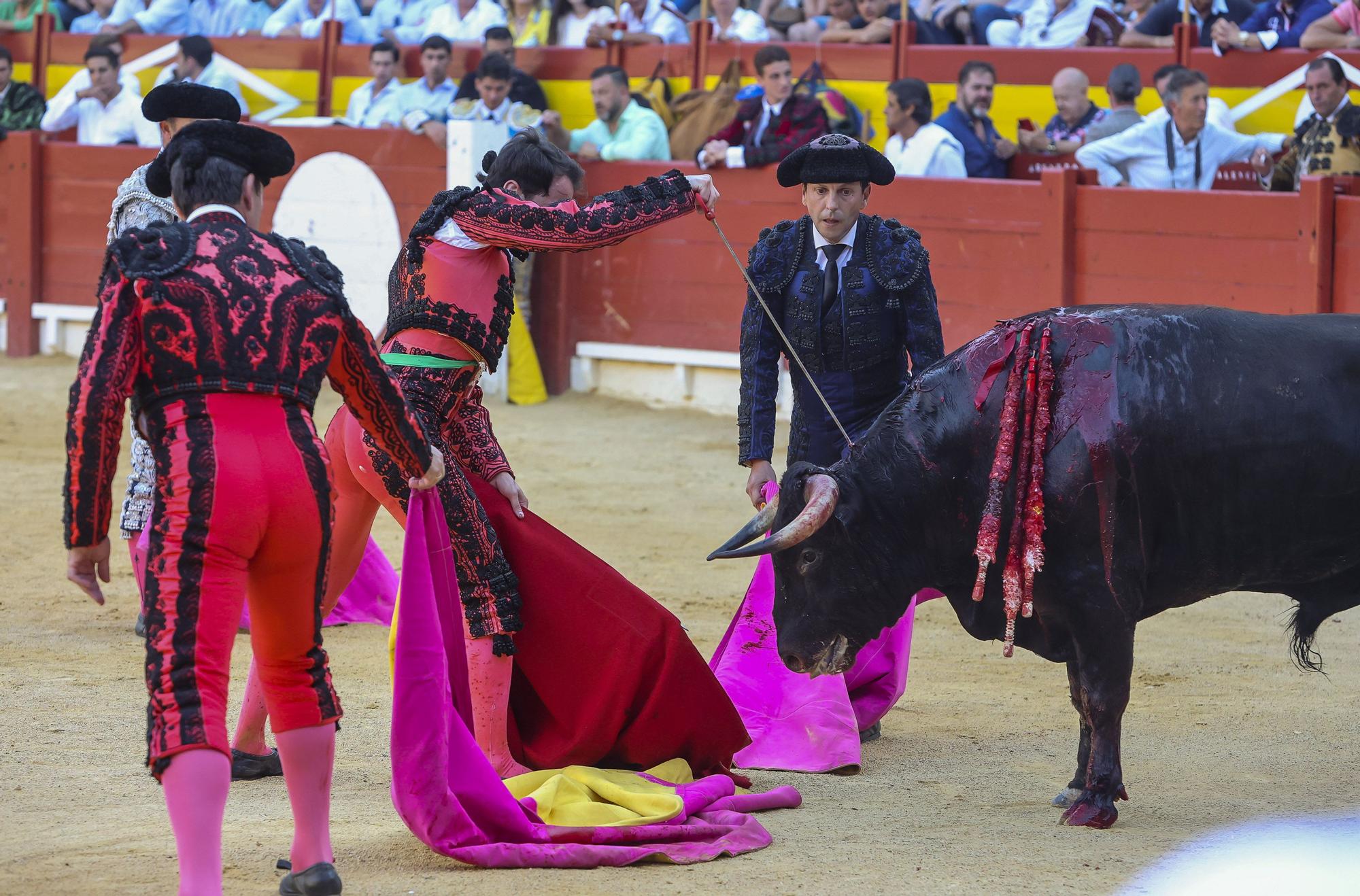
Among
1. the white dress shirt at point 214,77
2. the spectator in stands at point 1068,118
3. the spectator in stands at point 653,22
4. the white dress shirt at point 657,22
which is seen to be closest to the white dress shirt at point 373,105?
the white dress shirt at point 214,77

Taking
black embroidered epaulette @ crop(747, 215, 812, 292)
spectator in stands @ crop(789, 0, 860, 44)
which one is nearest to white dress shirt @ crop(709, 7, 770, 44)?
spectator in stands @ crop(789, 0, 860, 44)

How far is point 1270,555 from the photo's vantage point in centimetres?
365

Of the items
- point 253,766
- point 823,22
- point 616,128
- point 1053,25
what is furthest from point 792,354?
point 823,22

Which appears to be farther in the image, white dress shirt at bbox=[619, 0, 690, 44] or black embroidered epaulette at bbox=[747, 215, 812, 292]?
white dress shirt at bbox=[619, 0, 690, 44]

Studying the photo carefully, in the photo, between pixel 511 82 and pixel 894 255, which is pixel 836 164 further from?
pixel 511 82

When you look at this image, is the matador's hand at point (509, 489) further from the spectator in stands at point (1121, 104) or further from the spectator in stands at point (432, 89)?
the spectator in stands at point (432, 89)

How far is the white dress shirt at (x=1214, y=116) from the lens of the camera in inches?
318

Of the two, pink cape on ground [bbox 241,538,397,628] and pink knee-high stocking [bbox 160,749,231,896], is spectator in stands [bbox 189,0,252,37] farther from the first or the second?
pink knee-high stocking [bbox 160,749,231,896]

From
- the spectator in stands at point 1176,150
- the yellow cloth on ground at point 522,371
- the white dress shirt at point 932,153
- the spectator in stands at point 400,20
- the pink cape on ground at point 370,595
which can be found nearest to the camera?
the pink cape on ground at point 370,595

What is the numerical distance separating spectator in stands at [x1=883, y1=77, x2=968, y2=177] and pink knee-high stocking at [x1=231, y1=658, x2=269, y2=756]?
18.0ft

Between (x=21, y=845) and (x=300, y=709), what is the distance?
2.61 feet

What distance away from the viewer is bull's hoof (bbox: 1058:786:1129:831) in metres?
3.48

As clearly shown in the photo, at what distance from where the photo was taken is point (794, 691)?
4.15 meters

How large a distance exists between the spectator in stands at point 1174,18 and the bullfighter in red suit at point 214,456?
7075 millimetres
